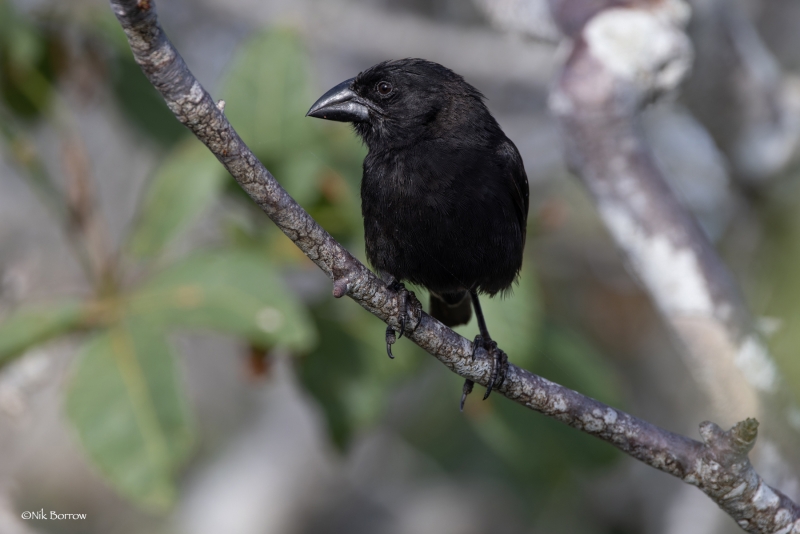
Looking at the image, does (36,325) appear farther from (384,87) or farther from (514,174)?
(514,174)

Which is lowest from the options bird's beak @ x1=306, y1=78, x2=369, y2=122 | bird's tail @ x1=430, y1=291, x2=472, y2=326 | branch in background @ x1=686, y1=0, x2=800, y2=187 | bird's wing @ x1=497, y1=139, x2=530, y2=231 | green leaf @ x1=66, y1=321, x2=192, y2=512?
green leaf @ x1=66, y1=321, x2=192, y2=512

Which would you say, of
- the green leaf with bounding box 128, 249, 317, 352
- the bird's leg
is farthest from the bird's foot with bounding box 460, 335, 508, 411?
the green leaf with bounding box 128, 249, 317, 352

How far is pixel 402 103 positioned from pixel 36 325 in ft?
5.48

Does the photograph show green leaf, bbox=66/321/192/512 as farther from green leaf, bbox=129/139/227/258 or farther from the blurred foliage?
green leaf, bbox=129/139/227/258

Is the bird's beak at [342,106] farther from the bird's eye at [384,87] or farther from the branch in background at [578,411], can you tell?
the branch in background at [578,411]

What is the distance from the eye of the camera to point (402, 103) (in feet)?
10.1

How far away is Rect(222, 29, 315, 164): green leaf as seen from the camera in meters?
3.73

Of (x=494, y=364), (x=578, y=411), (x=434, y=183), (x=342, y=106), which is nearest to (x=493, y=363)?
(x=494, y=364)

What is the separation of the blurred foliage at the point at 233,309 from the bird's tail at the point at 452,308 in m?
0.10

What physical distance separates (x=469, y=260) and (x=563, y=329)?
142cm

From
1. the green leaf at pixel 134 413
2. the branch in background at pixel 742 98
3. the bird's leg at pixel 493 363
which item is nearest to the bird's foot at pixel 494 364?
the bird's leg at pixel 493 363

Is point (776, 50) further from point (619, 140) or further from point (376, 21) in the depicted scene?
point (619, 140)

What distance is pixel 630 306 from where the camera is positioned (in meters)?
5.68

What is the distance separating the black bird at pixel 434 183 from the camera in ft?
9.04
